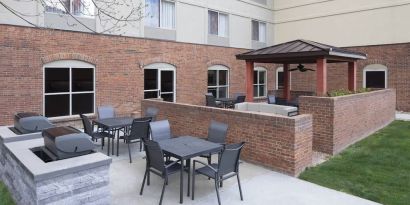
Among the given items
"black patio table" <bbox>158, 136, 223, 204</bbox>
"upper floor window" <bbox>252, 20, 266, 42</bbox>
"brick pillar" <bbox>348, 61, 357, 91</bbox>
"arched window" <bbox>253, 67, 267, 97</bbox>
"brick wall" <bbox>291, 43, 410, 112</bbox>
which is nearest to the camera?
"black patio table" <bbox>158, 136, 223, 204</bbox>

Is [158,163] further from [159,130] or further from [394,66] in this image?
[394,66]

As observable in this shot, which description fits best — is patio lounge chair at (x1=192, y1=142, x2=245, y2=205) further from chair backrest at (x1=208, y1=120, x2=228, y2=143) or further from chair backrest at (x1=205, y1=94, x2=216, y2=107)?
chair backrest at (x1=205, y1=94, x2=216, y2=107)

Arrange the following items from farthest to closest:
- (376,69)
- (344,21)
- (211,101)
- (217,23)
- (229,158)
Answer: (344,21) < (217,23) < (376,69) < (211,101) < (229,158)

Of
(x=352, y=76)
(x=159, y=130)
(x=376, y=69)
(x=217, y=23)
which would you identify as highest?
(x=217, y=23)

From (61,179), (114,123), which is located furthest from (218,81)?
(61,179)

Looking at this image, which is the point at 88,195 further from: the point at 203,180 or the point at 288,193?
the point at 288,193

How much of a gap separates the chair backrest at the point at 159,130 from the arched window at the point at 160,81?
720cm

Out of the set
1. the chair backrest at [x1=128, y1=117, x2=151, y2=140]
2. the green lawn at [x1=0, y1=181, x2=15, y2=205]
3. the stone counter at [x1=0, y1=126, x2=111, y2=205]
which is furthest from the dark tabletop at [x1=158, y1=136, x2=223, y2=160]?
the green lawn at [x1=0, y1=181, x2=15, y2=205]

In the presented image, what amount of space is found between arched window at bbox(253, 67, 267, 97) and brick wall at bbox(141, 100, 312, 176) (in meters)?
11.8

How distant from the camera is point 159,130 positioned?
6656 millimetres

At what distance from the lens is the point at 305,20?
64.5 ft

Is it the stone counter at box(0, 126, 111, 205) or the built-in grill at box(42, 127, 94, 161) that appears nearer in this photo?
the stone counter at box(0, 126, 111, 205)

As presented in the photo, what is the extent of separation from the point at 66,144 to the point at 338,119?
662 cm

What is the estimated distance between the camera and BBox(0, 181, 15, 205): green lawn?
5.01 meters
